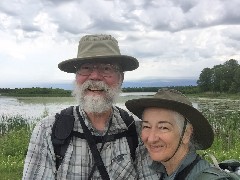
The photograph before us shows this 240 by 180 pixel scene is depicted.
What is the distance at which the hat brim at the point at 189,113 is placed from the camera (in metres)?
3.35

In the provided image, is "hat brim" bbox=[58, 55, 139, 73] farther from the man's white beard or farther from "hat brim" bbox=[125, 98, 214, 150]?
"hat brim" bbox=[125, 98, 214, 150]

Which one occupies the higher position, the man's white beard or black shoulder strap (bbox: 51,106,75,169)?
the man's white beard

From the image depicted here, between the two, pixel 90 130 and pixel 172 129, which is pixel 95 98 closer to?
pixel 90 130

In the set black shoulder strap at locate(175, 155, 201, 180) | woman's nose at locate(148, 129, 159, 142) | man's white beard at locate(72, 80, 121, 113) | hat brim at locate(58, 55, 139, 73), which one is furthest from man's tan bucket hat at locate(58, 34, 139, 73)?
black shoulder strap at locate(175, 155, 201, 180)

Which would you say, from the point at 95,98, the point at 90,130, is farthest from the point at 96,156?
the point at 95,98

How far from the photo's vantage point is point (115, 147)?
12.6 feet

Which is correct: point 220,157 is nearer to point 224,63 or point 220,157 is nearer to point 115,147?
point 115,147

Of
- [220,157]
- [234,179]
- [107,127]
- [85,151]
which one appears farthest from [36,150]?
[220,157]

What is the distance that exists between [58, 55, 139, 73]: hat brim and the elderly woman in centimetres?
60

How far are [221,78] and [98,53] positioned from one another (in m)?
83.1

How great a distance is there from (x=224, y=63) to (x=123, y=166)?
9299 centimetres

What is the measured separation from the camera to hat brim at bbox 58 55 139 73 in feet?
12.8

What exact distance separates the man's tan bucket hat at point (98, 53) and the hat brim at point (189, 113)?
50cm

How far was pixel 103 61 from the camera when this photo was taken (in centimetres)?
395
